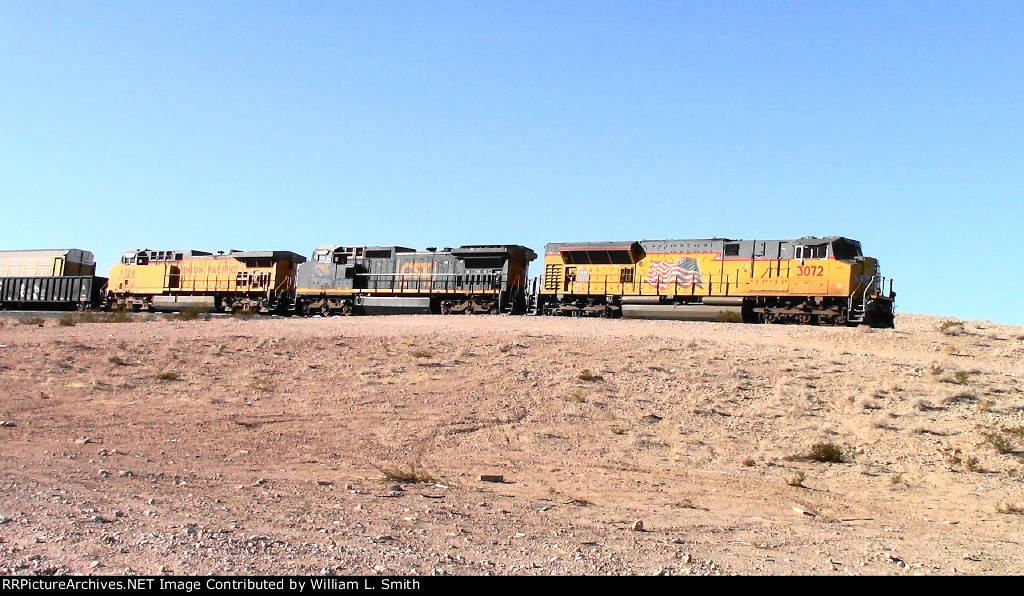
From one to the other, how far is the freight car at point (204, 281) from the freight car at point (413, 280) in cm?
147

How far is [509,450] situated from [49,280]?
38.5 metres

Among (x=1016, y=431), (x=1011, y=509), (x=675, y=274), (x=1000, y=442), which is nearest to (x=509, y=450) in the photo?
(x=1011, y=509)

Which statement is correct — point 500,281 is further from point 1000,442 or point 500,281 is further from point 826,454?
point 1000,442

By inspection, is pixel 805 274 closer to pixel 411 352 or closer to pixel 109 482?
pixel 411 352

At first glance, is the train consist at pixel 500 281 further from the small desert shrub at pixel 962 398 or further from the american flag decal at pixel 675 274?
the small desert shrub at pixel 962 398

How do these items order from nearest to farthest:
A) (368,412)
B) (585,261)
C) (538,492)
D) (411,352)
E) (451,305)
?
(538,492) < (368,412) < (411,352) < (585,261) < (451,305)

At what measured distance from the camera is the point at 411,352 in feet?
62.0

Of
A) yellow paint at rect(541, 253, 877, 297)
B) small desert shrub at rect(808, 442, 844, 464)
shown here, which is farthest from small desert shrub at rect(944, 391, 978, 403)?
yellow paint at rect(541, 253, 877, 297)

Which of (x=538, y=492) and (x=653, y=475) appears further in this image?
(x=653, y=475)

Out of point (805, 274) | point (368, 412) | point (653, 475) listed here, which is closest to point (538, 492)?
point (653, 475)

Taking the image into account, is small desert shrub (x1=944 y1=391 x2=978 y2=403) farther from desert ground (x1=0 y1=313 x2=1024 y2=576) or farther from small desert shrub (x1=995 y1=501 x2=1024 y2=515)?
small desert shrub (x1=995 y1=501 x2=1024 y2=515)

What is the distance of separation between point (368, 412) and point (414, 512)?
6.97 meters

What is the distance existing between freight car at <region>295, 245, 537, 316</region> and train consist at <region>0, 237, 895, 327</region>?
50mm

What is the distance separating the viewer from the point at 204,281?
3797 cm
